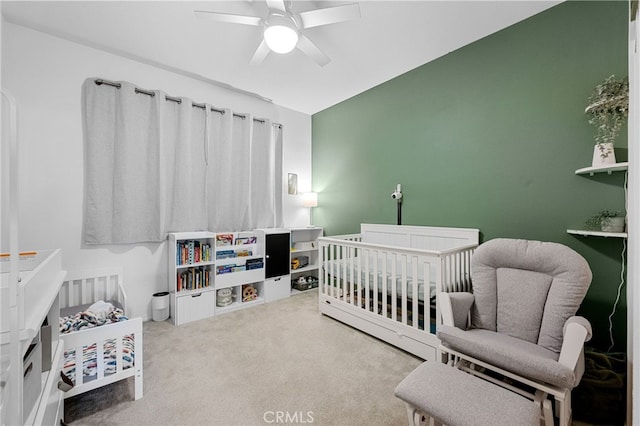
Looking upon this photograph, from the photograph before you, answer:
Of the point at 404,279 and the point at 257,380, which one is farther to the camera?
the point at 404,279

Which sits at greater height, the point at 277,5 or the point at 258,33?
the point at 258,33

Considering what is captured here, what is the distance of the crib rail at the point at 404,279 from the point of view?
2.09m

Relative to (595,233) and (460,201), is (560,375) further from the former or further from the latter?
(460,201)

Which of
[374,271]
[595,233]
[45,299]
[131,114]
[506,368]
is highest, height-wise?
[131,114]

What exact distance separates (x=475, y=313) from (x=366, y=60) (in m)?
2.59

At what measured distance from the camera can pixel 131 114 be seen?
2746 millimetres

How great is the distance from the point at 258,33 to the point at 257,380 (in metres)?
2.84

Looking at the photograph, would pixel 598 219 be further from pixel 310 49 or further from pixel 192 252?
pixel 192 252

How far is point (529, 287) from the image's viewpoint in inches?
66.9

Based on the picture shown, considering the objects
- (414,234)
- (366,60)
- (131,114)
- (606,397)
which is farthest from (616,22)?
(131,114)

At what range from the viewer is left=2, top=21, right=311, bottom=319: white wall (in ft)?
7.50

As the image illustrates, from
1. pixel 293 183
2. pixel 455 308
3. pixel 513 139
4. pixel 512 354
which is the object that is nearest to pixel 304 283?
pixel 293 183

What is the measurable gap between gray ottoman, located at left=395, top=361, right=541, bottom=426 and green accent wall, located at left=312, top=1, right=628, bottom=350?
1.51 meters

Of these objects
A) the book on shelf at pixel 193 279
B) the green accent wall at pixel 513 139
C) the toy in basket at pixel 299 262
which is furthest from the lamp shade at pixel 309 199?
the book on shelf at pixel 193 279
